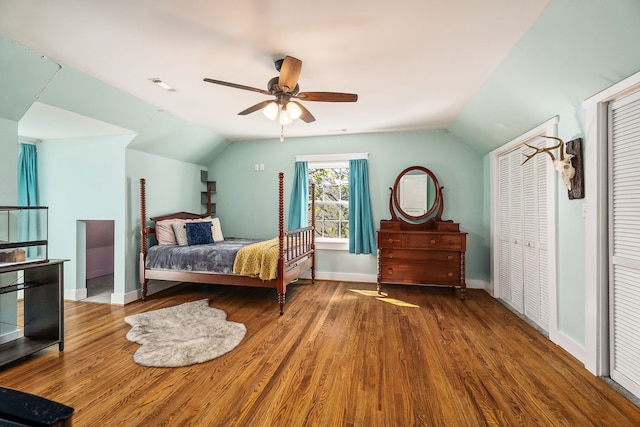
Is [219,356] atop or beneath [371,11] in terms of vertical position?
beneath

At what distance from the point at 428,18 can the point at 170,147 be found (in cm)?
385

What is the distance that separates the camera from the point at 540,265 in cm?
300

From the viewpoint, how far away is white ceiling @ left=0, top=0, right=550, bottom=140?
1.81 meters

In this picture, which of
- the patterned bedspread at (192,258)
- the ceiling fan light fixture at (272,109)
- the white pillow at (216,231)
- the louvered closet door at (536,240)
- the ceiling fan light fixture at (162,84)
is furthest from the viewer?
the white pillow at (216,231)

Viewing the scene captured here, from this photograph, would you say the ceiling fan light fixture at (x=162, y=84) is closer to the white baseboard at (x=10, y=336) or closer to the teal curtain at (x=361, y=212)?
the white baseboard at (x=10, y=336)

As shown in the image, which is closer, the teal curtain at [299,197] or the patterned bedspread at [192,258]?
the patterned bedspread at [192,258]

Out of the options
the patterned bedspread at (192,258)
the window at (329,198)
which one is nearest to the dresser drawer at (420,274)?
the window at (329,198)

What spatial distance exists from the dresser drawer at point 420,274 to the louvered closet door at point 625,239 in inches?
78.4

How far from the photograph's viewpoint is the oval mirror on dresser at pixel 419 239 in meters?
4.05

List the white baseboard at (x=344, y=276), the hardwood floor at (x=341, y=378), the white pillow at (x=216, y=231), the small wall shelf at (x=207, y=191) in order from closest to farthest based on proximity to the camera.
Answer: the hardwood floor at (x=341, y=378) → the white pillow at (x=216, y=231) → the white baseboard at (x=344, y=276) → the small wall shelf at (x=207, y=191)

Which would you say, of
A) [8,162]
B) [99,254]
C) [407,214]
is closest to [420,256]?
[407,214]

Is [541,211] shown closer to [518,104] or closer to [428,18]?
[518,104]

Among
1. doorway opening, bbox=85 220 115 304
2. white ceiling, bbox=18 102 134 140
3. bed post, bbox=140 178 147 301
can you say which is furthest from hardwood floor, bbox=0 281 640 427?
white ceiling, bbox=18 102 134 140

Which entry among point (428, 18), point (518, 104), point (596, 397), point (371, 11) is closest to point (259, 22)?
point (371, 11)
